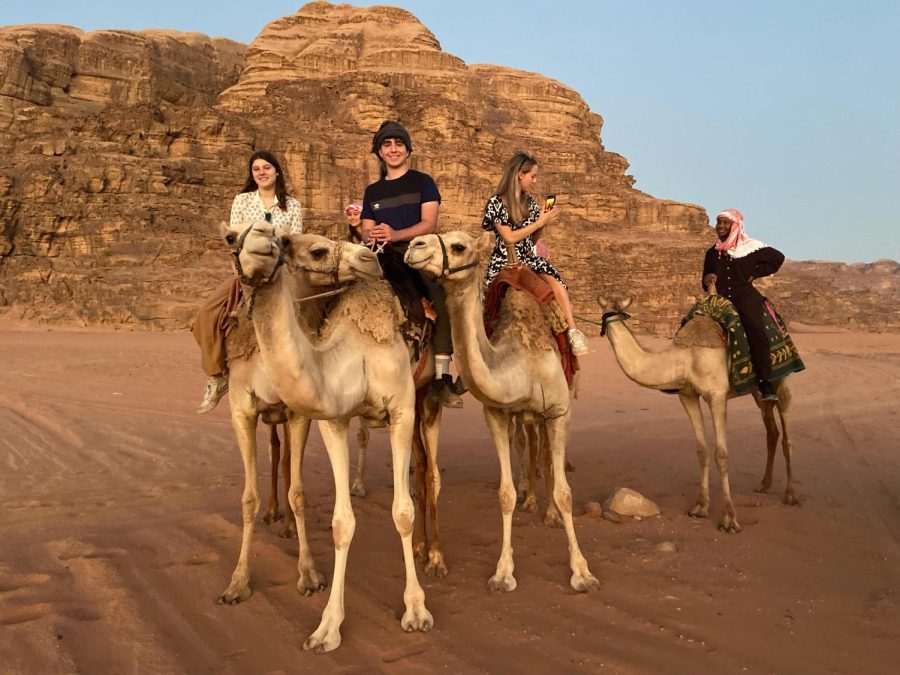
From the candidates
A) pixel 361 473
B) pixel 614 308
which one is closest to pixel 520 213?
pixel 614 308

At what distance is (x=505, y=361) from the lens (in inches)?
181

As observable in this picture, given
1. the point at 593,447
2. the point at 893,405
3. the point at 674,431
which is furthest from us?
the point at 893,405

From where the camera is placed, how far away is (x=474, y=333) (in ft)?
13.5

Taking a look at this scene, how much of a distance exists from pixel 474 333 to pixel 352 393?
86 cm

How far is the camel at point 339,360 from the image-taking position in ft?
10.6

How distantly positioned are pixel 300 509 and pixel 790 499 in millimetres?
5007

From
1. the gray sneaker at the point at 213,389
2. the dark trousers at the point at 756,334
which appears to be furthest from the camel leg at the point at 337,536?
the dark trousers at the point at 756,334

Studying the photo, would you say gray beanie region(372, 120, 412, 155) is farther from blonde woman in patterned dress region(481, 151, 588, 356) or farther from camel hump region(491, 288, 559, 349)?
camel hump region(491, 288, 559, 349)

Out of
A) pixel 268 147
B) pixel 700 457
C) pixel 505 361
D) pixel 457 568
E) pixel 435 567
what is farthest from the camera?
pixel 268 147

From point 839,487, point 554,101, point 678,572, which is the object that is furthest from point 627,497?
point 554,101

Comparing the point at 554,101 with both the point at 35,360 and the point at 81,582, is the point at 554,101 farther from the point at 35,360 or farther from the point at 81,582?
the point at 81,582

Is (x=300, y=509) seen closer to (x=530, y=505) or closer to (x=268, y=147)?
(x=530, y=505)

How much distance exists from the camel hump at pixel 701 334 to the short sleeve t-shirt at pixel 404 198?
3.01 metres

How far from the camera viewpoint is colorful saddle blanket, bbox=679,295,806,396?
6.46 meters
